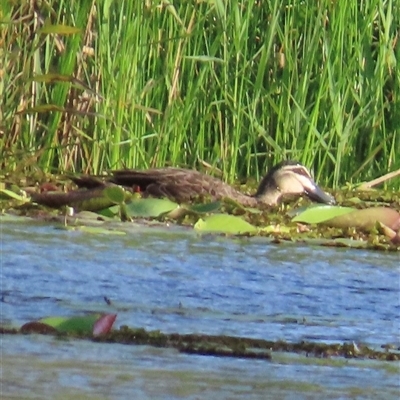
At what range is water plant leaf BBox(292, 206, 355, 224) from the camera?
5395mm

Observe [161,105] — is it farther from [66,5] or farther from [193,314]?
[193,314]

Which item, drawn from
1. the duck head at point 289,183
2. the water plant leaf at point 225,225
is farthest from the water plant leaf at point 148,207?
the duck head at point 289,183

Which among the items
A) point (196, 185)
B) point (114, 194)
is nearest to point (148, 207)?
point (114, 194)

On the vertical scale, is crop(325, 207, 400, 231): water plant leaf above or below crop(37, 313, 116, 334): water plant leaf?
below

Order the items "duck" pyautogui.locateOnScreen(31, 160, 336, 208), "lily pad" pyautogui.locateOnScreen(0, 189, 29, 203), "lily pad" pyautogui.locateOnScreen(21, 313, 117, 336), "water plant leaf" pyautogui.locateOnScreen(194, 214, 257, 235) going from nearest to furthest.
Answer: "lily pad" pyautogui.locateOnScreen(21, 313, 117, 336), "water plant leaf" pyautogui.locateOnScreen(194, 214, 257, 235), "lily pad" pyautogui.locateOnScreen(0, 189, 29, 203), "duck" pyautogui.locateOnScreen(31, 160, 336, 208)

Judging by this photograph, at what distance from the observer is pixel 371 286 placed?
3.99 metres

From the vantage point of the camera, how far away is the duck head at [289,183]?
611 cm

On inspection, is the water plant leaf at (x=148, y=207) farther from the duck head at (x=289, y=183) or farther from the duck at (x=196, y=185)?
the duck head at (x=289, y=183)

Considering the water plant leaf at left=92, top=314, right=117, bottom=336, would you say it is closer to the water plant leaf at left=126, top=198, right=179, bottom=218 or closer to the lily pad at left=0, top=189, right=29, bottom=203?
the water plant leaf at left=126, top=198, right=179, bottom=218

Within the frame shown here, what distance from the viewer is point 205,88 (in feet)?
22.5

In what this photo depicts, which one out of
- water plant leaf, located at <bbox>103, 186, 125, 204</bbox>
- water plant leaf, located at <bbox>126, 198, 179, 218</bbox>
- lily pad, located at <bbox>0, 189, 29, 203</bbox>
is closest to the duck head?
water plant leaf, located at <bbox>126, 198, 179, 218</bbox>

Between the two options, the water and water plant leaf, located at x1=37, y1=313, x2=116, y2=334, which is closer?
the water

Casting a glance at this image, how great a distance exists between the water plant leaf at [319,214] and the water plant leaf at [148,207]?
515mm

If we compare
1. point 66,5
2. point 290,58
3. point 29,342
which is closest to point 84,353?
point 29,342
